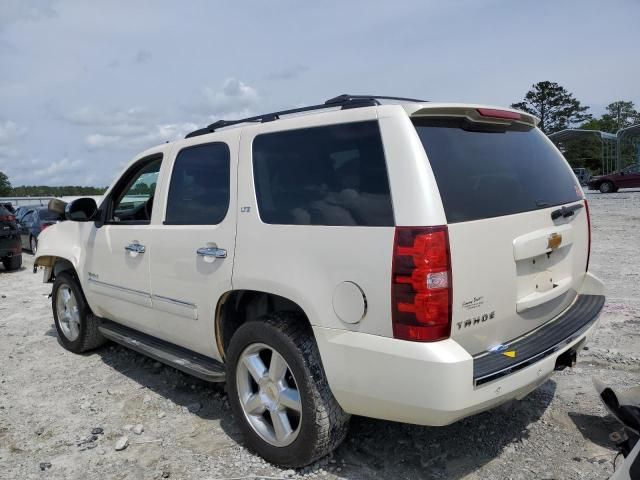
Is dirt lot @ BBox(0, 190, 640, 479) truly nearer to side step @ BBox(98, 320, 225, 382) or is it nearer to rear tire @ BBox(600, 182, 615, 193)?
side step @ BBox(98, 320, 225, 382)

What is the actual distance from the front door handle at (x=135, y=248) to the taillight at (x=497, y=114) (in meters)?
2.58

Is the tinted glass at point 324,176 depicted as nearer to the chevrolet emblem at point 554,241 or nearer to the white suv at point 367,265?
the white suv at point 367,265

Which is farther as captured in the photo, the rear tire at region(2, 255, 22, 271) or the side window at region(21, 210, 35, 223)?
the side window at region(21, 210, 35, 223)

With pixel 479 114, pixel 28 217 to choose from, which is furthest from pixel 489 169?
pixel 28 217

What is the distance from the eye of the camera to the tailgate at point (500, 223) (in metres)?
2.43

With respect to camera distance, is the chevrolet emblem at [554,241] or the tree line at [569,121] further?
the tree line at [569,121]

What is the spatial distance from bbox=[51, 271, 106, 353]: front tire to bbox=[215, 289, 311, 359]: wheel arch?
2175 millimetres

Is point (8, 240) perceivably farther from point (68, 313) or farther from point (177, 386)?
point (177, 386)

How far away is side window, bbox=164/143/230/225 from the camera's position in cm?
335

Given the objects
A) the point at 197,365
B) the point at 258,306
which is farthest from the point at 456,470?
the point at 197,365

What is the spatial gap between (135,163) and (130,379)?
73.6 inches

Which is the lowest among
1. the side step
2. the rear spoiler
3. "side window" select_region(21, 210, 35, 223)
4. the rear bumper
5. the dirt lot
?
the dirt lot

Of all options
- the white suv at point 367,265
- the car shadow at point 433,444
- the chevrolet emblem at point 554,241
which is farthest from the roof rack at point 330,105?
the car shadow at point 433,444

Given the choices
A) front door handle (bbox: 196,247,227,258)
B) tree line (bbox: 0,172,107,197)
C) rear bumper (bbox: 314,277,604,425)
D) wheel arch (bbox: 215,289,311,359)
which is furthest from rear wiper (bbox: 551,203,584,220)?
tree line (bbox: 0,172,107,197)
